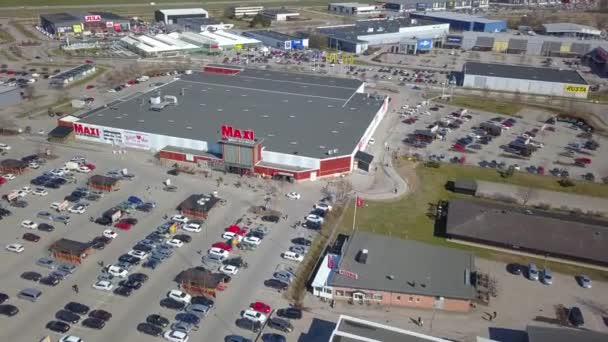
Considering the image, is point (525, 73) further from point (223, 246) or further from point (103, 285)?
point (103, 285)

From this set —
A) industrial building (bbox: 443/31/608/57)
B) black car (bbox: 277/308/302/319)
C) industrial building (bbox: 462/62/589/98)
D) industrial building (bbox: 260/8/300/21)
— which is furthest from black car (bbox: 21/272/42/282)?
industrial building (bbox: 260/8/300/21)

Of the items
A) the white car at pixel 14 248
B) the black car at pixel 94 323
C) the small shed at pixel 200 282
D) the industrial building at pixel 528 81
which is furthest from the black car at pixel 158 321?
→ the industrial building at pixel 528 81

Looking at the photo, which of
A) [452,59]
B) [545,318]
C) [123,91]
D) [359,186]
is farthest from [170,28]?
[545,318]

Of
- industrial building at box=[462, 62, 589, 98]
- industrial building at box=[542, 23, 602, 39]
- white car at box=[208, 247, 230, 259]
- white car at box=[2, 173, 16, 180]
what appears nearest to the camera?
white car at box=[208, 247, 230, 259]

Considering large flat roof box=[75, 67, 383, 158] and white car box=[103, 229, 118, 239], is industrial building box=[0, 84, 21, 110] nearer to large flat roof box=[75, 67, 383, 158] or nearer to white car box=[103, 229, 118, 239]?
large flat roof box=[75, 67, 383, 158]

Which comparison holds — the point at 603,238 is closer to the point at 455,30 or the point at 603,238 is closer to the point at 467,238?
the point at 467,238

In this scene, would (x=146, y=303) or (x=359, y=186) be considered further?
(x=359, y=186)
